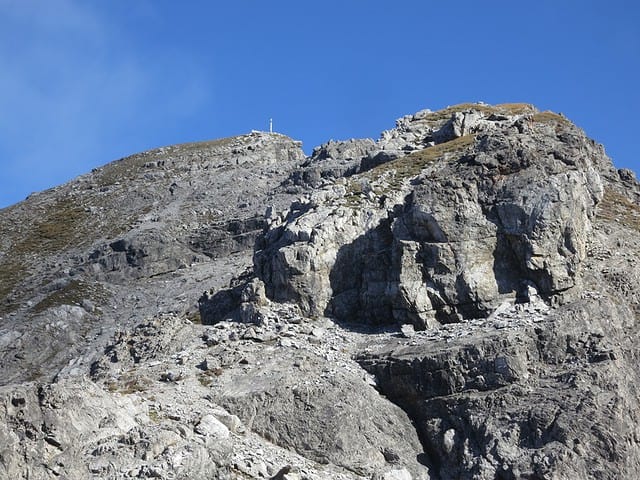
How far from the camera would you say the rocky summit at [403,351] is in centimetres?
3391

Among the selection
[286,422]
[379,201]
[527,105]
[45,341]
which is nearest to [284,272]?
[379,201]

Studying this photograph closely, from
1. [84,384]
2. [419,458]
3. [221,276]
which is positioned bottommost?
[419,458]

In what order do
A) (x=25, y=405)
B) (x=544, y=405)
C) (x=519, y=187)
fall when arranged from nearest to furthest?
(x=25, y=405), (x=544, y=405), (x=519, y=187)

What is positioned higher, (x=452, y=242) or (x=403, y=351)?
(x=452, y=242)

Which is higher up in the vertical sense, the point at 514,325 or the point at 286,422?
the point at 514,325

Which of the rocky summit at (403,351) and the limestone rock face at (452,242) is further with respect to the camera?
the limestone rock face at (452,242)

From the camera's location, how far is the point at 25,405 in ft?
103

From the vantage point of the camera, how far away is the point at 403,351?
141ft

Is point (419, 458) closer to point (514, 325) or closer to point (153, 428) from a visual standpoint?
point (514, 325)

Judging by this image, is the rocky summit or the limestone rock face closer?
the rocky summit

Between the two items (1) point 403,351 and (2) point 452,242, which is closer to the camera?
(1) point 403,351

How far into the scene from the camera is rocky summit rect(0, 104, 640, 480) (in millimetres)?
33906

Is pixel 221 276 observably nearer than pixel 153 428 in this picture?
No

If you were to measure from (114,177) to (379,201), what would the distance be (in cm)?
9244
